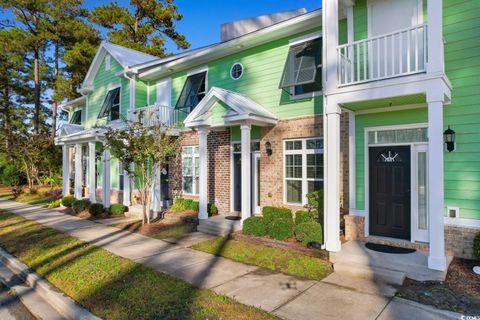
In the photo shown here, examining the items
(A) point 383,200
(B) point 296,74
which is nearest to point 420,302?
(A) point 383,200

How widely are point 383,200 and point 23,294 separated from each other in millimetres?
7889

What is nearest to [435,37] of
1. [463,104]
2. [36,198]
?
[463,104]

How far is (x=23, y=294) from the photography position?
546cm

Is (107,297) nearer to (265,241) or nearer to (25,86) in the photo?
(265,241)

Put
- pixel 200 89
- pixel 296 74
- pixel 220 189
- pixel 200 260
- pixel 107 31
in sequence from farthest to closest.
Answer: pixel 107 31 < pixel 200 89 < pixel 220 189 < pixel 296 74 < pixel 200 260

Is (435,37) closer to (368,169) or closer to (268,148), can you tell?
(368,169)

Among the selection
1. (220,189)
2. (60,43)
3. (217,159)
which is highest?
(60,43)

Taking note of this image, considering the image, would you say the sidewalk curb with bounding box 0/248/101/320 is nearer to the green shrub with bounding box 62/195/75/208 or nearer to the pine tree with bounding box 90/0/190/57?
the green shrub with bounding box 62/195/75/208

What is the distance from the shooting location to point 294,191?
9.28 meters

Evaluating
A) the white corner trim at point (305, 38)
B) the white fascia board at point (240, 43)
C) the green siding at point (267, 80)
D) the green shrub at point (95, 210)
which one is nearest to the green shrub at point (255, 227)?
the green siding at point (267, 80)

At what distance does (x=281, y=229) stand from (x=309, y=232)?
0.81 meters

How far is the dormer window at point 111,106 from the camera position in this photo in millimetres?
15797

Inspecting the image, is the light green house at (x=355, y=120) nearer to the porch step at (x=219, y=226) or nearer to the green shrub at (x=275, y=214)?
the porch step at (x=219, y=226)

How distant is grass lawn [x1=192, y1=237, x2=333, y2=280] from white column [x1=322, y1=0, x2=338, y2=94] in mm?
3857
